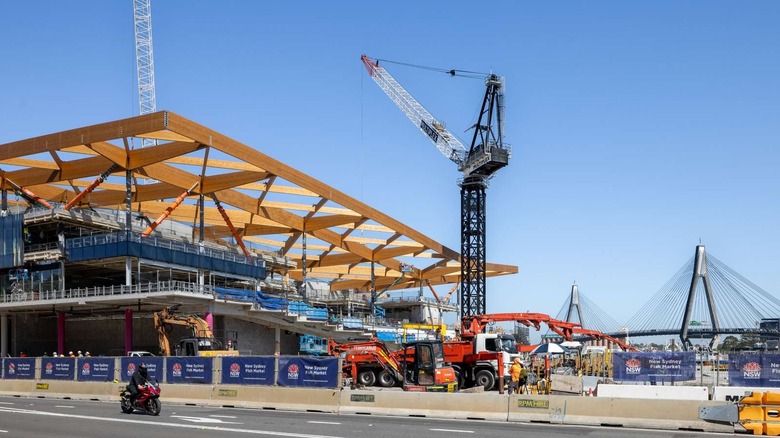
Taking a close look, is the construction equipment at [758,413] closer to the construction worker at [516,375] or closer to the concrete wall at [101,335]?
the construction worker at [516,375]

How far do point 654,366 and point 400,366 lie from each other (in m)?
10.9

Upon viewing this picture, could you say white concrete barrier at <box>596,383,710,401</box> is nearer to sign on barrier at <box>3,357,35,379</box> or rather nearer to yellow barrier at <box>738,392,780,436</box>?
yellow barrier at <box>738,392,780,436</box>

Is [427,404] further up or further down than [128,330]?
further up

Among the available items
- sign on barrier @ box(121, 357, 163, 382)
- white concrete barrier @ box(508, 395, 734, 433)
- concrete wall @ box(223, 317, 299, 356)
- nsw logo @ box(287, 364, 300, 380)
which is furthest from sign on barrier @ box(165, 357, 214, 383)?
concrete wall @ box(223, 317, 299, 356)

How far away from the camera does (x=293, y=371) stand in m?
29.5

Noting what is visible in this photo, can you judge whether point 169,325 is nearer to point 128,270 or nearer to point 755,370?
point 128,270

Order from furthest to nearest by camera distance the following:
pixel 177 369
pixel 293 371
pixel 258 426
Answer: pixel 177 369
pixel 293 371
pixel 258 426

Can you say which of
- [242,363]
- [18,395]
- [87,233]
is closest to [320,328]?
[87,233]

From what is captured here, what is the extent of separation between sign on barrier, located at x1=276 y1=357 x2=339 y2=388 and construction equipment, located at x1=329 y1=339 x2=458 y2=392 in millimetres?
4440

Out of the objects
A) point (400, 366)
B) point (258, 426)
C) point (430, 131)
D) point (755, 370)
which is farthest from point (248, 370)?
point (430, 131)

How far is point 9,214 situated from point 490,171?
5829cm

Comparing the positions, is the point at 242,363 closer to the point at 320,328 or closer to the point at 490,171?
the point at 320,328

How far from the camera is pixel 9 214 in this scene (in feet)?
212

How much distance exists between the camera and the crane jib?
119100mm
